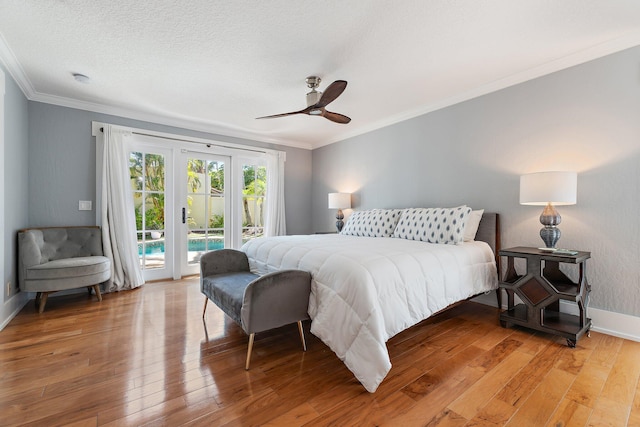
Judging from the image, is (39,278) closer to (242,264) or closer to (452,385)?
(242,264)

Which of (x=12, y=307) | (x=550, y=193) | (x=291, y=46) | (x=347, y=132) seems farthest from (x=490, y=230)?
(x=12, y=307)

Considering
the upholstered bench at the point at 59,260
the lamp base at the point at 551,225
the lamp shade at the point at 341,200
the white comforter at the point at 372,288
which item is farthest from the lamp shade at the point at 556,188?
the upholstered bench at the point at 59,260

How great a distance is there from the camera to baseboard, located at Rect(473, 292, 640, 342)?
222 cm

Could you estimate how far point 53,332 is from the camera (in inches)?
93.4

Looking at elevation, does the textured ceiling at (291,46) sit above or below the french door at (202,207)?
above

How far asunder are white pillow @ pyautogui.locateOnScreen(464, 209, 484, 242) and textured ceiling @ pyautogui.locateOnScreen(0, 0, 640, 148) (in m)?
1.35

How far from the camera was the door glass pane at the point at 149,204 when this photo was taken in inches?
156

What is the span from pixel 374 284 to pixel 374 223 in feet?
6.12

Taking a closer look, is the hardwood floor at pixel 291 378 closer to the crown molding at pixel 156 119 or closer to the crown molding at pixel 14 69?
the crown molding at pixel 14 69

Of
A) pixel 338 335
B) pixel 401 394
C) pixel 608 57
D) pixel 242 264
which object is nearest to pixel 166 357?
pixel 242 264

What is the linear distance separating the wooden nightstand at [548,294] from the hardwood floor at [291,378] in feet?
0.36

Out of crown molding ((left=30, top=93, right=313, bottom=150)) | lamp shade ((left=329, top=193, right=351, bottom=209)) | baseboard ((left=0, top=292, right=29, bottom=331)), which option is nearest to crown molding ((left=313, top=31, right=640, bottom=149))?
lamp shade ((left=329, top=193, right=351, bottom=209))

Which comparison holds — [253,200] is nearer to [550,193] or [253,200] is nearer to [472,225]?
[472,225]

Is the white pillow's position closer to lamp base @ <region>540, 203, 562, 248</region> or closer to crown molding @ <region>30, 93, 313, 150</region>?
lamp base @ <region>540, 203, 562, 248</region>
